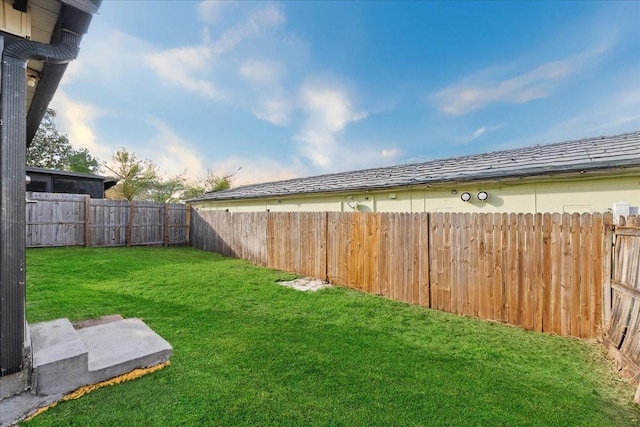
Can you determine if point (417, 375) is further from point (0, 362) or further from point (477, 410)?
point (0, 362)

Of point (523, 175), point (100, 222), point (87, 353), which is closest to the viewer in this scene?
point (87, 353)

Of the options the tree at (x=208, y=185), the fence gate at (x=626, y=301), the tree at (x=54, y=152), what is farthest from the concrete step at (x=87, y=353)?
the tree at (x=54, y=152)

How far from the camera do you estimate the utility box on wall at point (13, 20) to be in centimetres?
244

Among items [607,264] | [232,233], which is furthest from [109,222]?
[607,264]

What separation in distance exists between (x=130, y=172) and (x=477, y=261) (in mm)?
28366

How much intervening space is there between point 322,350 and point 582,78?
1332 cm

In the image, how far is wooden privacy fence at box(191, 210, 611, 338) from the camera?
389 cm

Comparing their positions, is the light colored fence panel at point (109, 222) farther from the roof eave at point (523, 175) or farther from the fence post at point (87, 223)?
the roof eave at point (523, 175)

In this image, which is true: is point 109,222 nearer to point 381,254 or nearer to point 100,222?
point 100,222

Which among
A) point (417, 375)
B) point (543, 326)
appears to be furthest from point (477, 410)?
point (543, 326)

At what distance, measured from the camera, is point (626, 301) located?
10.4 feet

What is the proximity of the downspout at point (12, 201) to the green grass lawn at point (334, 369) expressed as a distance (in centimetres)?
72

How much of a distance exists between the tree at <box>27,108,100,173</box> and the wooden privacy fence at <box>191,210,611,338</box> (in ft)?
88.3

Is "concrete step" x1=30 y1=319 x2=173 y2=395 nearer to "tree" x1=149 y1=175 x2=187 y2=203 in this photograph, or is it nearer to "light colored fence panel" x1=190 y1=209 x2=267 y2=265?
"light colored fence panel" x1=190 y1=209 x2=267 y2=265
